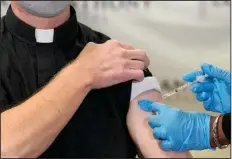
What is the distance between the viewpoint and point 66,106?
124 cm

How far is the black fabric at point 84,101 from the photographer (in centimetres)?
136

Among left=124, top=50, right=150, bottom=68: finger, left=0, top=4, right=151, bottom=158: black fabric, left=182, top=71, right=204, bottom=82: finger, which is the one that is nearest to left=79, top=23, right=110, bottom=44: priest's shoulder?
left=0, top=4, right=151, bottom=158: black fabric

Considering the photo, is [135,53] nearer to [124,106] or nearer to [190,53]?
[124,106]

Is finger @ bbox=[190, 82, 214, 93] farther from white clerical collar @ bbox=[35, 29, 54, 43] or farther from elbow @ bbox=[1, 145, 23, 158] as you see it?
elbow @ bbox=[1, 145, 23, 158]

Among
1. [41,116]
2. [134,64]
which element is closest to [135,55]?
[134,64]

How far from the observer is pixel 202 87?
1590mm

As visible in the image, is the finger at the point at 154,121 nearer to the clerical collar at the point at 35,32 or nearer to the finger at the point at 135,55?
the finger at the point at 135,55

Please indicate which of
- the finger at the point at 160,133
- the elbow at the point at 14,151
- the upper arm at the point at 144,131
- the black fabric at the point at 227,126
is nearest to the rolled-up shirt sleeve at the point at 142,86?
the upper arm at the point at 144,131

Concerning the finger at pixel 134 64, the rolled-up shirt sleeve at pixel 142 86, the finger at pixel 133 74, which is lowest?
the rolled-up shirt sleeve at pixel 142 86

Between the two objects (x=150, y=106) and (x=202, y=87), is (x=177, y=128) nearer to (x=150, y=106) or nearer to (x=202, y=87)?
(x=150, y=106)

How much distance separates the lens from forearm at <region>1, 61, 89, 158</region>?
1.16 metres

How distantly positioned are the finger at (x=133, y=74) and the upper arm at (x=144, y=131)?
0.10 m

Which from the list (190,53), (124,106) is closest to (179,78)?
(190,53)

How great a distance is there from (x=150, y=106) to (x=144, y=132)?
9 cm
